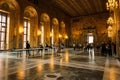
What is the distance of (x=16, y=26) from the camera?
17.6m

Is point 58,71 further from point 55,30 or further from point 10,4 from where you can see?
point 55,30

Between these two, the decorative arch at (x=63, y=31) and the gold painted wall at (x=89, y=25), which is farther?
the gold painted wall at (x=89, y=25)

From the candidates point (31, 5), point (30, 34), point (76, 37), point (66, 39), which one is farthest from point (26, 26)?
point (76, 37)

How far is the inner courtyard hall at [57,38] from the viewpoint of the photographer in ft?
A: 22.4

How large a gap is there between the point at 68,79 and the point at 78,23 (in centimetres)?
2940

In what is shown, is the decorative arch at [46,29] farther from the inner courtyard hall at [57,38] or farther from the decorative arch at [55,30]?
the decorative arch at [55,30]

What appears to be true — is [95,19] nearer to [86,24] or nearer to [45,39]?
[86,24]

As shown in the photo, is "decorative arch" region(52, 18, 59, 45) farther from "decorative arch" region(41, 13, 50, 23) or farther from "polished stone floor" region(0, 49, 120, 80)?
"polished stone floor" region(0, 49, 120, 80)

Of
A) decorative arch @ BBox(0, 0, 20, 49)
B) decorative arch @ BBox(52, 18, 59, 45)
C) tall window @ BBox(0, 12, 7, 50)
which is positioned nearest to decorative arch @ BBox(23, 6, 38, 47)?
decorative arch @ BBox(0, 0, 20, 49)

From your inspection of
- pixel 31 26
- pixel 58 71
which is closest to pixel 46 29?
pixel 31 26

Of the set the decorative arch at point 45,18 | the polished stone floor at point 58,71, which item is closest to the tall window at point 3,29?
the decorative arch at point 45,18

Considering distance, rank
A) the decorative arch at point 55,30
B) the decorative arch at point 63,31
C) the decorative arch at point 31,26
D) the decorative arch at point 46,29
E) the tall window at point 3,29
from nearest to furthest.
Result: the tall window at point 3,29 → the decorative arch at point 31,26 → the decorative arch at point 46,29 → the decorative arch at point 55,30 → the decorative arch at point 63,31

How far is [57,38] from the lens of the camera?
1105 inches

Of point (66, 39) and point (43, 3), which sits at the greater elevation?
point (43, 3)
